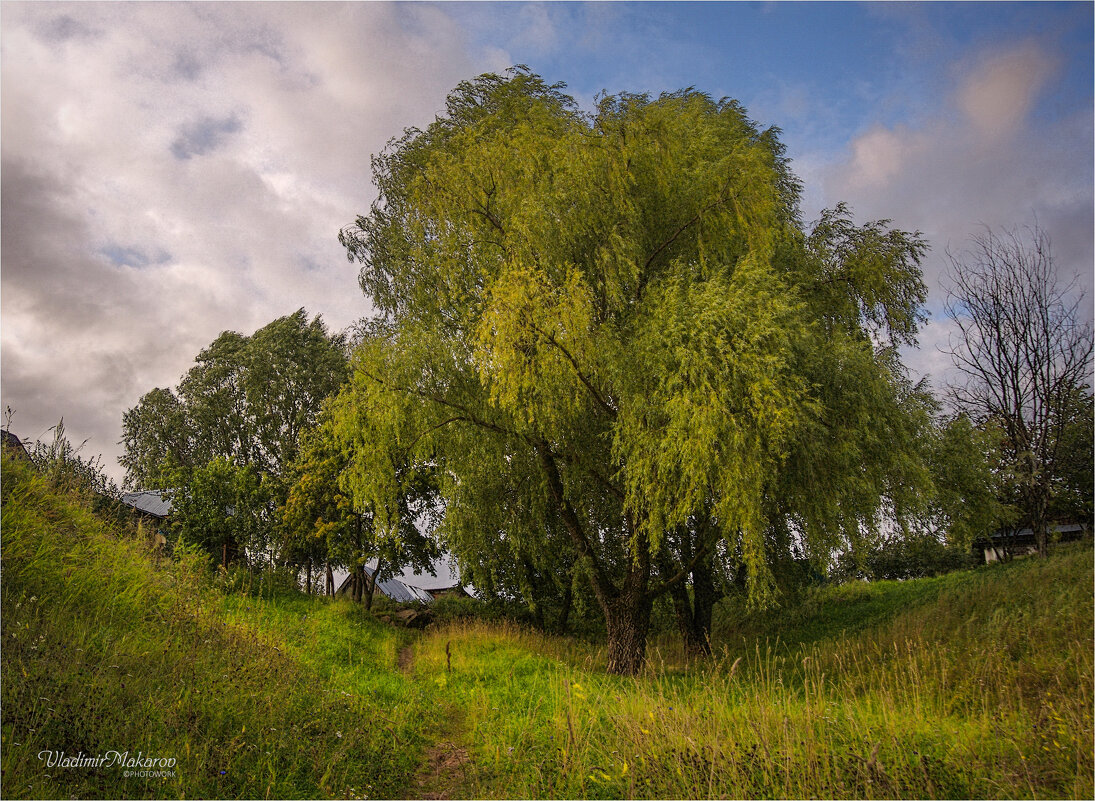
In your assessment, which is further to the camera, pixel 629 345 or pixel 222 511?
pixel 222 511

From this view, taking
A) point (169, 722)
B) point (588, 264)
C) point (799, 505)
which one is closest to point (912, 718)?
point (799, 505)

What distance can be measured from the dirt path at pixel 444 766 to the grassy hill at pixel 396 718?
0.02 m

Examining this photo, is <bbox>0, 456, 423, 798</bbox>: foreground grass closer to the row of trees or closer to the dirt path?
the dirt path

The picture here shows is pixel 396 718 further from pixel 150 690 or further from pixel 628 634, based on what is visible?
pixel 628 634

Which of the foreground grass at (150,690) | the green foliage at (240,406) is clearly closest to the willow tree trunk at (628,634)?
the foreground grass at (150,690)

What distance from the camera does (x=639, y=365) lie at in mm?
8469

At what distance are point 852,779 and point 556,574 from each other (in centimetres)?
1129

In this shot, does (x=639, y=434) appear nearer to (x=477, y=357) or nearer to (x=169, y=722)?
(x=477, y=357)

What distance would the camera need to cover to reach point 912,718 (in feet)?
16.1

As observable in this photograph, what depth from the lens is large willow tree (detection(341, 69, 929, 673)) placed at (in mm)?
7930

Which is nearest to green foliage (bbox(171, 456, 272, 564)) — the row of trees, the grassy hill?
the row of trees

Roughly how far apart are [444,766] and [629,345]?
18.7ft

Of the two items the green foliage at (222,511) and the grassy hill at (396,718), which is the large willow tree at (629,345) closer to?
the grassy hill at (396,718)

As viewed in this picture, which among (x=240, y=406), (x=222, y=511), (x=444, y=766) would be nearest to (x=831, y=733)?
(x=444, y=766)
